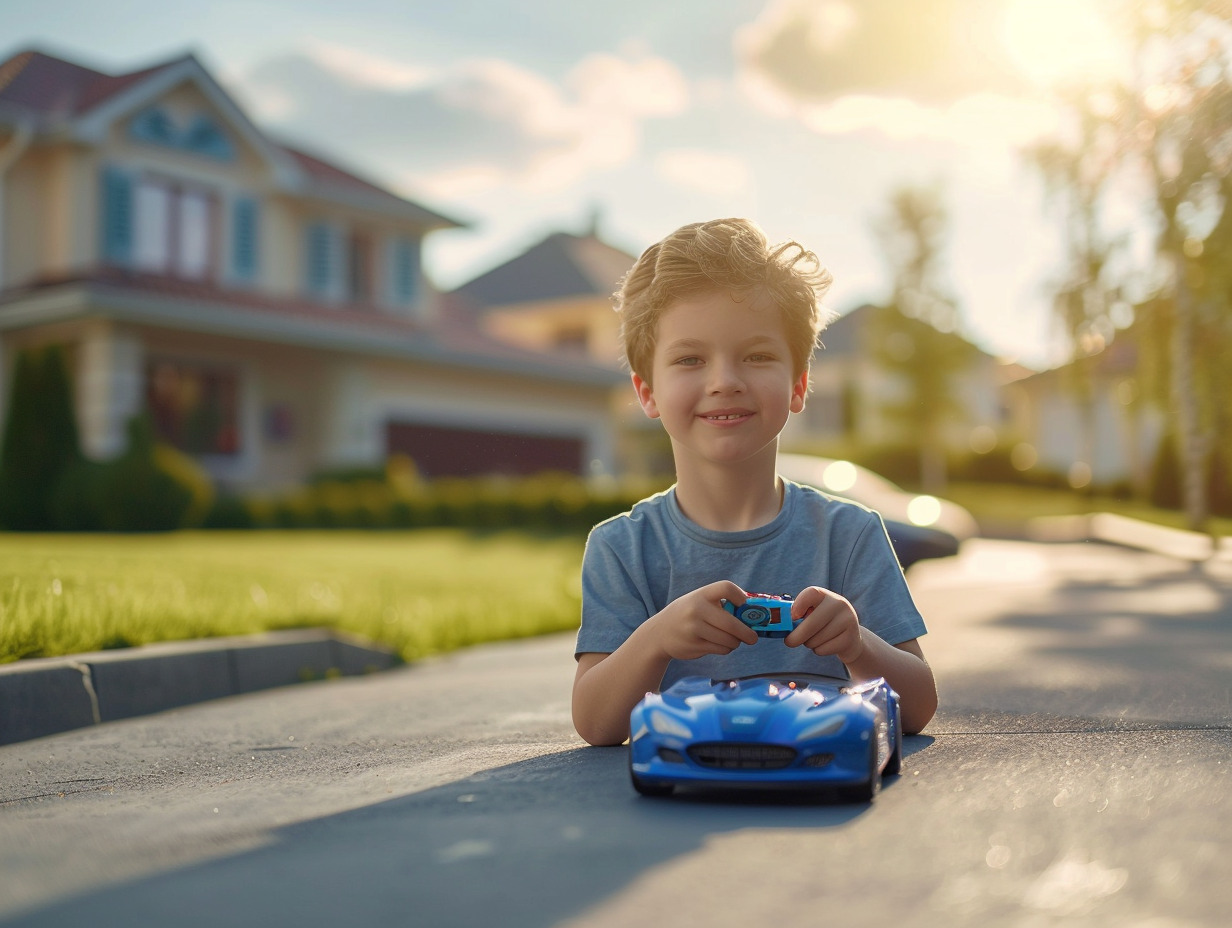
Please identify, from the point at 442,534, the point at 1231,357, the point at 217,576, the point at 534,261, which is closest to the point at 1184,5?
the point at 1231,357

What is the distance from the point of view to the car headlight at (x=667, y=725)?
275 centimetres

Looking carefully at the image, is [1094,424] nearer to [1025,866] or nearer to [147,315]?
[147,315]

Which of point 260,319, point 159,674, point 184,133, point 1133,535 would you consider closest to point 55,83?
point 184,133

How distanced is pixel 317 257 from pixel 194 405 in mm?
3705

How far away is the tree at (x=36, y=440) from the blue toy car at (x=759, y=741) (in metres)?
14.9

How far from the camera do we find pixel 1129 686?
5211 millimetres

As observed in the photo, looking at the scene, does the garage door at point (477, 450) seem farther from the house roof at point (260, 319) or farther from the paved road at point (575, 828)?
the paved road at point (575, 828)

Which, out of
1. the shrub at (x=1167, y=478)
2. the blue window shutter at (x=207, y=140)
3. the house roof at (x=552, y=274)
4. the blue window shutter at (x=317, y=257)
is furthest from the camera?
the house roof at (x=552, y=274)

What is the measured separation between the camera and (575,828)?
2.59 meters

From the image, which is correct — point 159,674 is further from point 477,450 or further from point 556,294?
point 556,294

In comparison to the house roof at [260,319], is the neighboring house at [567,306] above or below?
above

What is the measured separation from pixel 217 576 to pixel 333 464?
45.0 feet

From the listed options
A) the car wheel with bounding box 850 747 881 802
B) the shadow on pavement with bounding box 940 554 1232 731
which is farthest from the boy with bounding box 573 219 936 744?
the shadow on pavement with bounding box 940 554 1232 731

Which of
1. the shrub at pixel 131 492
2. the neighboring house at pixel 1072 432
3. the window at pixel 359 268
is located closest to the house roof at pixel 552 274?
the neighboring house at pixel 1072 432
